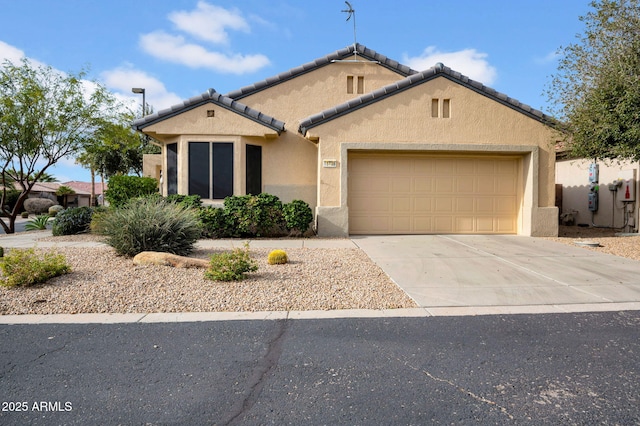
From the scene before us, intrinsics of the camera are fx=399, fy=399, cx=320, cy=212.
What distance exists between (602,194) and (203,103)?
14764mm

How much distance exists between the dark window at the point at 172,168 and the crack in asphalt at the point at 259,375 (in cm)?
933

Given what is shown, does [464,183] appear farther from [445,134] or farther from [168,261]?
[168,261]

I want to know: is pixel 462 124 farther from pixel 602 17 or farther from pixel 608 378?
pixel 608 378

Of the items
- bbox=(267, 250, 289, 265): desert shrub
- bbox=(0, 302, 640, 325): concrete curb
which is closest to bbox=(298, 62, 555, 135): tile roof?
bbox=(267, 250, 289, 265): desert shrub

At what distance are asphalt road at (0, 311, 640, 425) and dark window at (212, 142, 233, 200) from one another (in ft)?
26.1

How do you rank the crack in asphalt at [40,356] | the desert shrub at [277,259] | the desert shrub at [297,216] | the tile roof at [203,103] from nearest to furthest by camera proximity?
the crack in asphalt at [40,356] → the desert shrub at [277,259] → the desert shrub at [297,216] → the tile roof at [203,103]

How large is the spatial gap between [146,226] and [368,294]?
4635 millimetres

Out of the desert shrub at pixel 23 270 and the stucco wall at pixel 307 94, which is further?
the stucco wall at pixel 307 94

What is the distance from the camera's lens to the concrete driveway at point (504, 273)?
18.5 feet

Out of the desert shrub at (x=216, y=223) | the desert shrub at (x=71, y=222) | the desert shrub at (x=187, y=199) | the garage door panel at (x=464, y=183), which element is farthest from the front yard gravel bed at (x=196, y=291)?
the garage door panel at (x=464, y=183)

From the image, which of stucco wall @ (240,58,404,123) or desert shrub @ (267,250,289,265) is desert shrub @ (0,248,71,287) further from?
stucco wall @ (240,58,404,123)

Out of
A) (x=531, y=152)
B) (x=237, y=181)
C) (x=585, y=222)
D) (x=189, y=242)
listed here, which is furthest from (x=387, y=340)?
(x=585, y=222)

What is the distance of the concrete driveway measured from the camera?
18.5ft

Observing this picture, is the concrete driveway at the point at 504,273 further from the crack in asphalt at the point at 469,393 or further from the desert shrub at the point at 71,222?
the desert shrub at the point at 71,222
